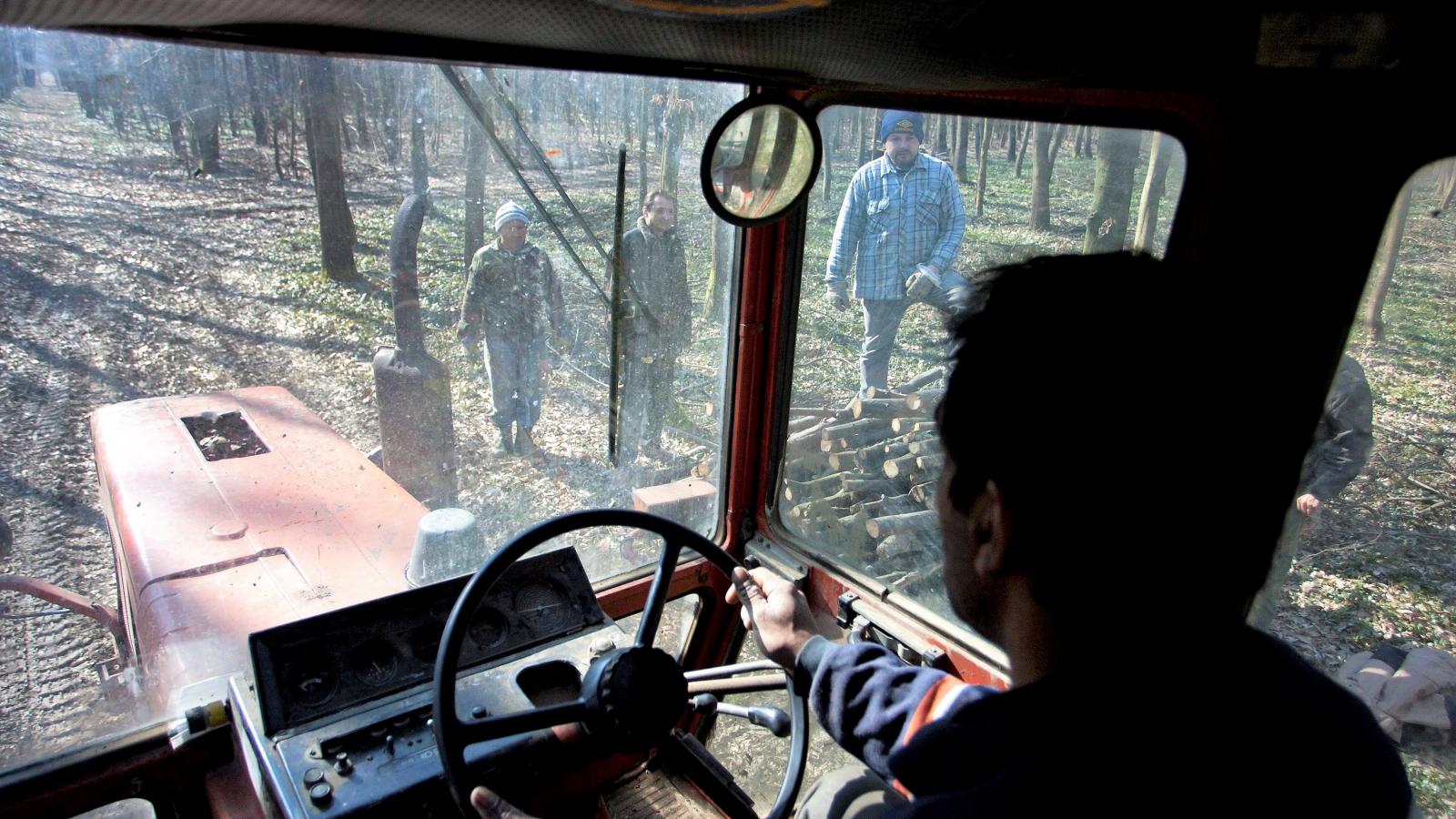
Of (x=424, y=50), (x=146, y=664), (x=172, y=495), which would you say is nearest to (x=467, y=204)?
(x=424, y=50)

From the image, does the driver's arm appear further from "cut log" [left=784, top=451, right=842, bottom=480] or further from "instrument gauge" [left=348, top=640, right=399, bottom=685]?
"cut log" [left=784, top=451, right=842, bottom=480]

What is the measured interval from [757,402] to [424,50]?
152 centimetres

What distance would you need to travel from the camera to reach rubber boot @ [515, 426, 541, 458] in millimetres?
2457

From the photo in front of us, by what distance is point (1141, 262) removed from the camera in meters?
1.09

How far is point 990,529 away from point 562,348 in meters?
1.65

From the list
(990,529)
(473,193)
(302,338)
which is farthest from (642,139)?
(990,529)

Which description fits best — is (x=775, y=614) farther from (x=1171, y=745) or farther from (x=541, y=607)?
(x=1171, y=745)

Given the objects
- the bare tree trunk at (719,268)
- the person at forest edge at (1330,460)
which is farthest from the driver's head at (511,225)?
the person at forest edge at (1330,460)

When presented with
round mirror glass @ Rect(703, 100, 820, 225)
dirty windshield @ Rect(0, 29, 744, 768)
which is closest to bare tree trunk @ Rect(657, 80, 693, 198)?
dirty windshield @ Rect(0, 29, 744, 768)

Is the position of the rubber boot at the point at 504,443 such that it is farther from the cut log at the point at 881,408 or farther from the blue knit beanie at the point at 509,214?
Answer: the cut log at the point at 881,408

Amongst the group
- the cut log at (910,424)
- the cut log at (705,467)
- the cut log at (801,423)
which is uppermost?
the cut log at (910,424)

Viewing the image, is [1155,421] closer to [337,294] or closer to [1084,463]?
[1084,463]

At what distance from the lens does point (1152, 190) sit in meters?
1.79

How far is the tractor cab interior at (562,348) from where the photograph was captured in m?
1.47
